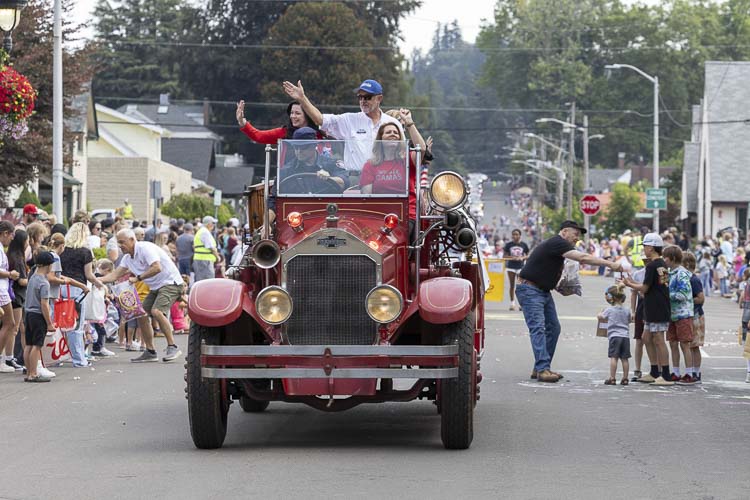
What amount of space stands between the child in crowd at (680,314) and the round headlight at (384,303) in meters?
6.50

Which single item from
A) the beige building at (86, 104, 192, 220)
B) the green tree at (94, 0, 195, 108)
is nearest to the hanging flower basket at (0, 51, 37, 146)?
the beige building at (86, 104, 192, 220)

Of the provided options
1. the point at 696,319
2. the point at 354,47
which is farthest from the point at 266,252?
the point at 354,47

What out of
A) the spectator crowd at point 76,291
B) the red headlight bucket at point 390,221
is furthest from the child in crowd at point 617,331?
the red headlight bucket at point 390,221

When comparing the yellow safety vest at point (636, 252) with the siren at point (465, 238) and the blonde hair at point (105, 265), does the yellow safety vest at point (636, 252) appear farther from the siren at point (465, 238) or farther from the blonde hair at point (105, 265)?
the siren at point (465, 238)

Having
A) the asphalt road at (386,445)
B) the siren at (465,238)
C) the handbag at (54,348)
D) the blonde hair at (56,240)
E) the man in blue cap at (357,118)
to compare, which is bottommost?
the asphalt road at (386,445)

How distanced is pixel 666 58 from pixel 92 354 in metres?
95.7

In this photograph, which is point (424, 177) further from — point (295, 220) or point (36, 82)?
point (36, 82)

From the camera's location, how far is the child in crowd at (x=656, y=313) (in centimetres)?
1631

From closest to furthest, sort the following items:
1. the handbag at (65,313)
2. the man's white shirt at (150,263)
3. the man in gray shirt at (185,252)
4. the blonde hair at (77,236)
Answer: the handbag at (65,313) < the blonde hair at (77,236) < the man's white shirt at (150,263) < the man in gray shirt at (185,252)

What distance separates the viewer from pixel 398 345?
10961 mm

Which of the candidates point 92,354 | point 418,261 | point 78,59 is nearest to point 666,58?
point 78,59

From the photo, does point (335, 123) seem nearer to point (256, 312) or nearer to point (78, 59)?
point (256, 312)

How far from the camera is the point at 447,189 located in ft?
38.1

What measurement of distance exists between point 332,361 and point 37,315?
6.57 metres
